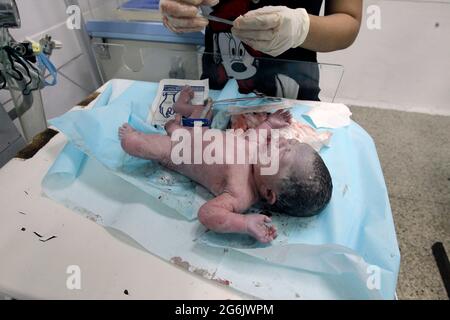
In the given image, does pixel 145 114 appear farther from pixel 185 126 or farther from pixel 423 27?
pixel 423 27

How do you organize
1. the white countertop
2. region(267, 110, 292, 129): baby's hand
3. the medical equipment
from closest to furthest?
the white countertop < the medical equipment < region(267, 110, 292, 129): baby's hand

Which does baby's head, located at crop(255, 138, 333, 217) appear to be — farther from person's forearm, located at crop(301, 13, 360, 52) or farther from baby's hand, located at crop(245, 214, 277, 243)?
person's forearm, located at crop(301, 13, 360, 52)

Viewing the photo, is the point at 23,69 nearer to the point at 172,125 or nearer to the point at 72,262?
the point at 172,125

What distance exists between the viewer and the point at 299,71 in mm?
1044

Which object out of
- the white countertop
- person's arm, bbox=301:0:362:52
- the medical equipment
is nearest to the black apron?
person's arm, bbox=301:0:362:52

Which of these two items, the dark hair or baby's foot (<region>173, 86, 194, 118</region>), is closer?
the dark hair

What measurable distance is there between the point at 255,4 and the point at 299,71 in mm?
269

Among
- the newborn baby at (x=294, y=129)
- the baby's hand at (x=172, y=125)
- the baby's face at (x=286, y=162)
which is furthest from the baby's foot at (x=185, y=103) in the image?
the baby's face at (x=286, y=162)

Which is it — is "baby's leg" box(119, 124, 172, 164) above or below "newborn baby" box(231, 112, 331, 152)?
above

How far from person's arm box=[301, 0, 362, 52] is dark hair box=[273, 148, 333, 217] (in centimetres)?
39

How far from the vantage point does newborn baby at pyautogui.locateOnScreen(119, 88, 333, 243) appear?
0.66 m

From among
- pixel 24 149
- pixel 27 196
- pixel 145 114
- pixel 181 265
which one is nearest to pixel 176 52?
pixel 145 114

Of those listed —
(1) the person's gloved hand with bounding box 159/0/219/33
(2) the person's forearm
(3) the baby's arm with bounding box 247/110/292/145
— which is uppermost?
(1) the person's gloved hand with bounding box 159/0/219/33

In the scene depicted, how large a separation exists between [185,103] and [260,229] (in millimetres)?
563
